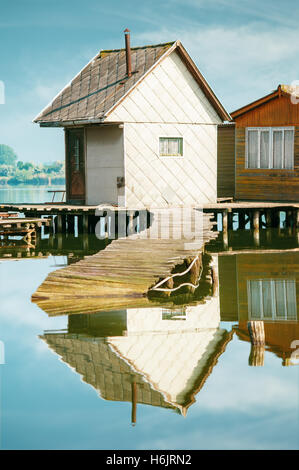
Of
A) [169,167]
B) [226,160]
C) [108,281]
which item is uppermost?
[226,160]

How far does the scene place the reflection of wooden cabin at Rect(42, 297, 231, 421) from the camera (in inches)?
351

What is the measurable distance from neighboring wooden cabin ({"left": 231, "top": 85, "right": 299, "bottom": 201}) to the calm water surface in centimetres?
1194

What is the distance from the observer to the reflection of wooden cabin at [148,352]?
8922mm

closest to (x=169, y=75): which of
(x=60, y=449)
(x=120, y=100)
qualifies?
(x=120, y=100)

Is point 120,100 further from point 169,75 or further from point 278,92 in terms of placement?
point 278,92

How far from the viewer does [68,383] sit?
9.24 m

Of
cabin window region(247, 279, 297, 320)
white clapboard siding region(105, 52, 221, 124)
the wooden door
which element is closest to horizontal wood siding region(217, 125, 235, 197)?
white clapboard siding region(105, 52, 221, 124)

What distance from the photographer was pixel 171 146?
78.3 ft

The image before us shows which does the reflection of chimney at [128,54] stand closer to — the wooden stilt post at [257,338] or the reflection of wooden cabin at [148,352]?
the reflection of wooden cabin at [148,352]

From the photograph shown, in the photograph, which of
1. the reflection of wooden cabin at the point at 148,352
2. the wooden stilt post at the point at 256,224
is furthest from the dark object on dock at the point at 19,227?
the reflection of wooden cabin at the point at 148,352

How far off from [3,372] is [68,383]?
4.02 ft

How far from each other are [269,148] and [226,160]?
6.03ft

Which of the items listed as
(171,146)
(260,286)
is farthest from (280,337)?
(171,146)

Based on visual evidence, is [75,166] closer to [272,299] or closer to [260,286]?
[260,286]
